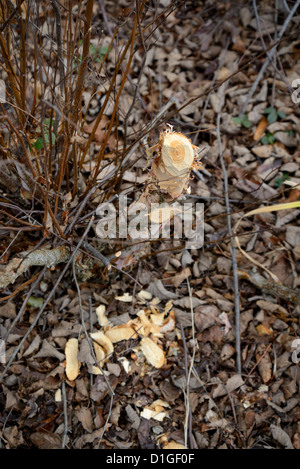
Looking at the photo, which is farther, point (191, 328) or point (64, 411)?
point (191, 328)

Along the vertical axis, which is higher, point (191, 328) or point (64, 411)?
point (191, 328)

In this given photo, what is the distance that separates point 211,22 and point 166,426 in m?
1.93

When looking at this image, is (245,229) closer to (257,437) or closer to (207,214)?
(207,214)

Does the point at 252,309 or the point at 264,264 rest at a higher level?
the point at 264,264

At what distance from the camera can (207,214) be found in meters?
1.55

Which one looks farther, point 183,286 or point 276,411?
point 183,286

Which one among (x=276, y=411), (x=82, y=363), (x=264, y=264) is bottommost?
(x=276, y=411)

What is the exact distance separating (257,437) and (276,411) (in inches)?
4.1
